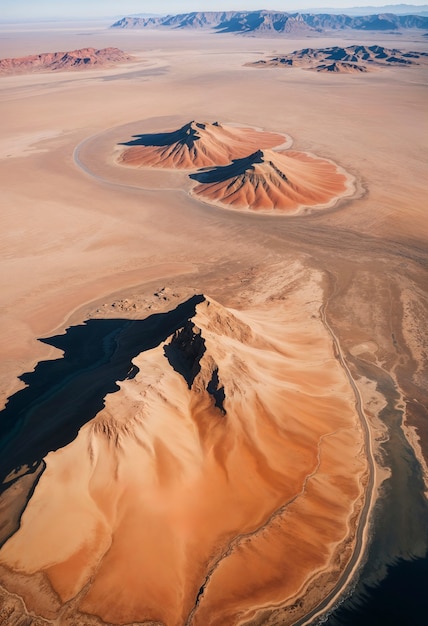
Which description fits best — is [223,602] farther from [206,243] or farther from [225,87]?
[225,87]

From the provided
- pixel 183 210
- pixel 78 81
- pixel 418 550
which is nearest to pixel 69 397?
pixel 418 550

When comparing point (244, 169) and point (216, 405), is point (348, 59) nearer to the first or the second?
point (244, 169)

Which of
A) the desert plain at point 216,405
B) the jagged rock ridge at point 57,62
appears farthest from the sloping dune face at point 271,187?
the jagged rock ridge at point 57,62

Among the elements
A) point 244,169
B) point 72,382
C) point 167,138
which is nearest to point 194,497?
point 72,382

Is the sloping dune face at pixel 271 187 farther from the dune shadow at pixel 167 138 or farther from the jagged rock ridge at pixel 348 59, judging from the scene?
the jagged rock ridge at pixel 348 59

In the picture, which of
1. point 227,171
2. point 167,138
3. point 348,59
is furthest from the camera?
point 348,59

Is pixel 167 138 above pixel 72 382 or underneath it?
above

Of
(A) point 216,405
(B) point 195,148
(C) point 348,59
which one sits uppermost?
(C) point 348,59
